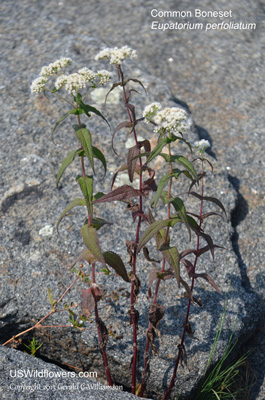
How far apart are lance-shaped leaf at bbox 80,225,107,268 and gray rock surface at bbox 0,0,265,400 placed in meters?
0.78

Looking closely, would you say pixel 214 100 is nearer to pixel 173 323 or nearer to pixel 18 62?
pixel 18 62

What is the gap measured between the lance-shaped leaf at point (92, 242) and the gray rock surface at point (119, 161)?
30.7 inches

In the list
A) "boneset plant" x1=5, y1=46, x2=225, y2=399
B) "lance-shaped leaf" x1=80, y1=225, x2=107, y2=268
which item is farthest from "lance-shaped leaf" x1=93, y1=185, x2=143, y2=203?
"lance-shaped leaf" x1=80, y1=225, x2=107, y2=268

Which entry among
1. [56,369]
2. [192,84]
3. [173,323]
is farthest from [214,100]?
[56,369]

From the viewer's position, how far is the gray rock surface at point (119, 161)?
268 cm

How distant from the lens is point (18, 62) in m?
4.09

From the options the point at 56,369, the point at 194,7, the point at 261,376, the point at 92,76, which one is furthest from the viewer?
the point at 194,7

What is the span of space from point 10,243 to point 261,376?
5.97 ft

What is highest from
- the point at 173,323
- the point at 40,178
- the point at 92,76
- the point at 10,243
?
the point at 92,76

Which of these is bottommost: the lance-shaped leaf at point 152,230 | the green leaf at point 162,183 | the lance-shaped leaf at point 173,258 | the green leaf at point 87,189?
the lance-shaped leaf at point 173,258

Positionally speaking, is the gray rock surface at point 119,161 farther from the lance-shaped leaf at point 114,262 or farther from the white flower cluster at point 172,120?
the white flower cluster at point 172,120

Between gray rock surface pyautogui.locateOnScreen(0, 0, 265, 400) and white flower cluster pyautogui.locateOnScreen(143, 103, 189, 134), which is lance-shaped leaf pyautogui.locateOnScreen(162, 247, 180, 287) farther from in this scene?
gray rock surface pyautogui.locateOnScreen(0, 0, 265, 400)
